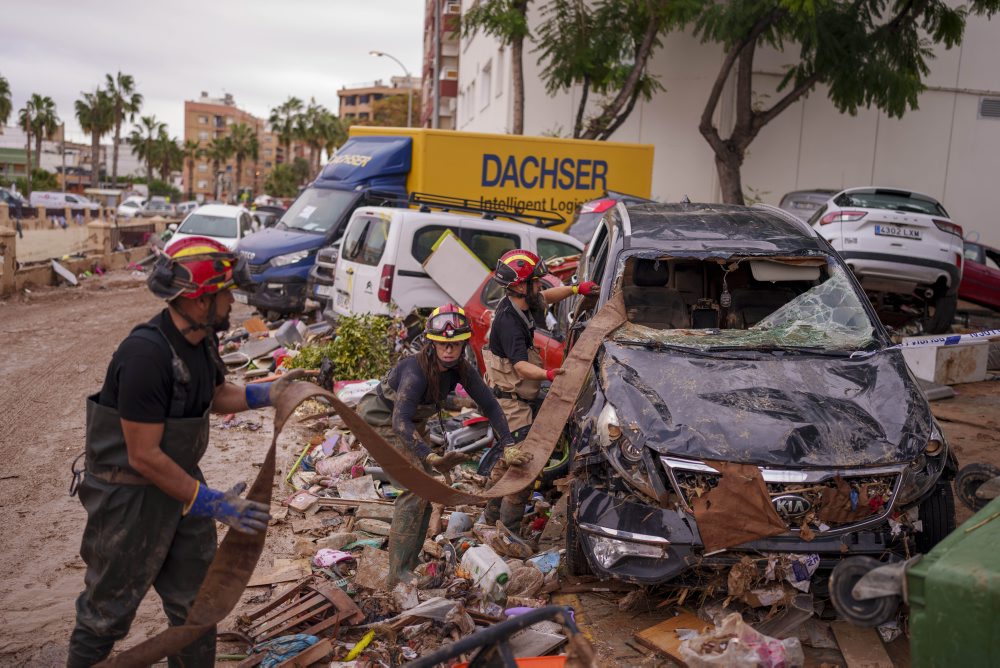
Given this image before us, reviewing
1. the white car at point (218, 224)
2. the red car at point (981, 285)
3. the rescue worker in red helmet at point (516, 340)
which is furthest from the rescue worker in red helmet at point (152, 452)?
the white car at point (218, 224)

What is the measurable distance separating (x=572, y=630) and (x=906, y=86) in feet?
58.0

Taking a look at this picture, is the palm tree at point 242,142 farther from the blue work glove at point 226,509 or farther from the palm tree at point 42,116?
the blue work glove at point 226,509

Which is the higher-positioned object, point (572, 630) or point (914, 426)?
point (914, 426)

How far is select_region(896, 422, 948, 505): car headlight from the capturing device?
4086mm

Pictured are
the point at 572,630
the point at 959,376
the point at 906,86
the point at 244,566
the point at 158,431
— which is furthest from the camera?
the point at 906,86

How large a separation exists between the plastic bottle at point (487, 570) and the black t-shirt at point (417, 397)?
25.6 inches

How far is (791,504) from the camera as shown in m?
3.96

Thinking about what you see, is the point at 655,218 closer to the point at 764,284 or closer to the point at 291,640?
the point at 764,284

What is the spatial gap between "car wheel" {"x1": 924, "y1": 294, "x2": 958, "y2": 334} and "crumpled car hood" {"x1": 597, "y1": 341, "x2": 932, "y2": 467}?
23.0 ft

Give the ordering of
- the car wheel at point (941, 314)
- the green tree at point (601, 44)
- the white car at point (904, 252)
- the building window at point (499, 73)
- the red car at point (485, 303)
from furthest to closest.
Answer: the building window at point (499, 73) → the green tree at point (601, 44) → the car wheel at point (941, 314) → the white car at point (904, 252) → the red car at point (485, 303)

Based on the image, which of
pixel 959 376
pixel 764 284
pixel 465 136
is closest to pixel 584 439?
pixel 764 284

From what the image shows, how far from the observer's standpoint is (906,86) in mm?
17406

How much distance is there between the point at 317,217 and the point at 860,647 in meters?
11.8

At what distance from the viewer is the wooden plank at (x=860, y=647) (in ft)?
13.0
